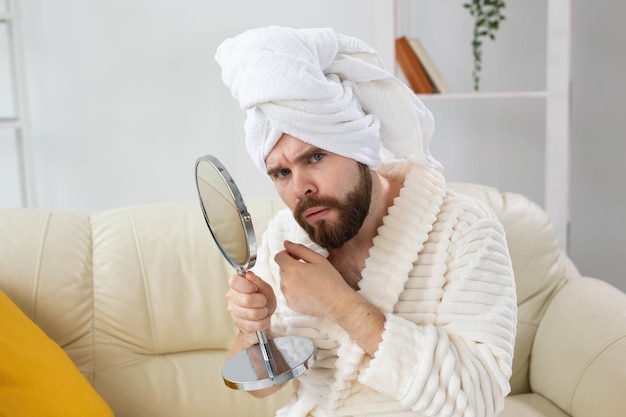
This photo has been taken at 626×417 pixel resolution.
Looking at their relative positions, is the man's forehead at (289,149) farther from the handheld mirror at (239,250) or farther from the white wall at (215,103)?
the white wall at (215,103)

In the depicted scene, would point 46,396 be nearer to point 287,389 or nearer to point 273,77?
point 287,389

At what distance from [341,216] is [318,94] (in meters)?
0.23

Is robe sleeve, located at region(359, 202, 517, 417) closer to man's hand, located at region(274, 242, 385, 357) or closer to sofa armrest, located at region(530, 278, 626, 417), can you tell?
man's hand, located at region(274, 242, 385, 357)

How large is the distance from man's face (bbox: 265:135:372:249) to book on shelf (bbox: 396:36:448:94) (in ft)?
4.75

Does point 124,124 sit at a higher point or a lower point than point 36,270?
higher

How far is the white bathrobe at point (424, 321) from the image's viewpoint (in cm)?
129

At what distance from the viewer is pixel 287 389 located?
2.08 metres

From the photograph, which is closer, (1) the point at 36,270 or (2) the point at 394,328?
(2) the point at 394,328

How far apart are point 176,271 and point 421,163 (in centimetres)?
85

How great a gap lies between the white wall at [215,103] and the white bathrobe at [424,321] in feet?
4.63

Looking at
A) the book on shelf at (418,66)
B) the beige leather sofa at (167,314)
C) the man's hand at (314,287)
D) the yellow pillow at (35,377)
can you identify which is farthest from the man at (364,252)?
the book on shelf at (418,66)

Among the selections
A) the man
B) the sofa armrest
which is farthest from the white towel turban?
the sofa armrest

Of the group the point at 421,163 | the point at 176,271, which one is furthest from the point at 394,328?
the point at 176,271

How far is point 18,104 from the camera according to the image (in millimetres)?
2592
